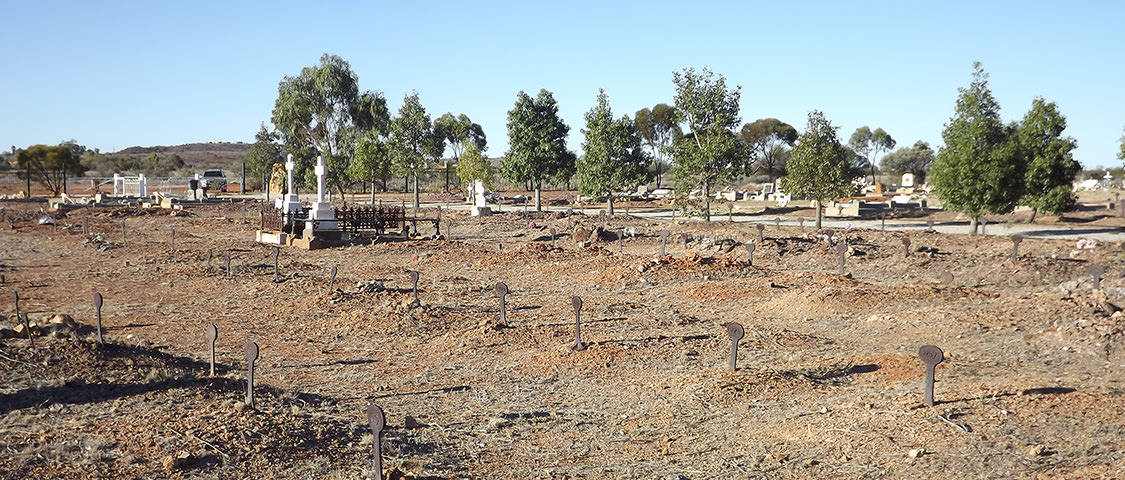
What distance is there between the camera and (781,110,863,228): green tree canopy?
32125 mm

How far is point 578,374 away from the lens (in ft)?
33.4

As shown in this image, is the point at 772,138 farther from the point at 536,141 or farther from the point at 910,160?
the point at 536,141

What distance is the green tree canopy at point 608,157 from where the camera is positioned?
1794 inches

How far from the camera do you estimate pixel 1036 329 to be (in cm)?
1218

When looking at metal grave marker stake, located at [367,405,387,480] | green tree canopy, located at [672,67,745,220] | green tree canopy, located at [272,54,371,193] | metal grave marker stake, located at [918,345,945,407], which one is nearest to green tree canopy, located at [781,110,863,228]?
green tree canopy, located at [672,67,745,220]

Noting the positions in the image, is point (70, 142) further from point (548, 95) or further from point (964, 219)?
point (964, 219)

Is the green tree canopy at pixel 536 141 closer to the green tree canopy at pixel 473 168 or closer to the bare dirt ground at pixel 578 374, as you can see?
the green tree canopy at pixel 473 168

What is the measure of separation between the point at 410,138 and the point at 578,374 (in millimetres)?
47721

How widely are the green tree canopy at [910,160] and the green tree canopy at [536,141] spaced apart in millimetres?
55504

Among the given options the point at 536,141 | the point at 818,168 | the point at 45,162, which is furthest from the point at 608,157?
the point at 45,162

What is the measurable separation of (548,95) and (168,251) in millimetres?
30922

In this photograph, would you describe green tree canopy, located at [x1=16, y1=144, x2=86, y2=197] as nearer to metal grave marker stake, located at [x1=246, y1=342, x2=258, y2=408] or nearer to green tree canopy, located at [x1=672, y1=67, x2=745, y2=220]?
green tree canopy, located at [x1=672, y1=67, x2=745, y2=220]

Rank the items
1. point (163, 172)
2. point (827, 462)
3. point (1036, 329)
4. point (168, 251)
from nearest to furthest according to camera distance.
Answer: point (827, 462) < point (1036, 329) < point (168, 251) < point (163, 172)

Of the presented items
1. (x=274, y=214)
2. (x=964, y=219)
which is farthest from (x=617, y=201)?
(x=274, y=214)
